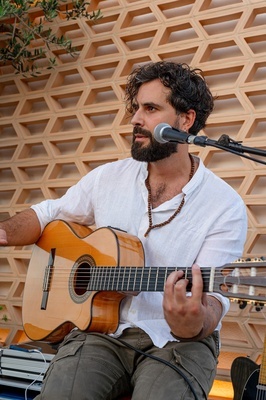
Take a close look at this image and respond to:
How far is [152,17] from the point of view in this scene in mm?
3480

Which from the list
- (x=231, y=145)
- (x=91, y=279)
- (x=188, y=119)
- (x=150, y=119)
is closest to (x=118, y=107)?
(x=188, y=119)

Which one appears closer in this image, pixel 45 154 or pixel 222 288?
pixel 222 288

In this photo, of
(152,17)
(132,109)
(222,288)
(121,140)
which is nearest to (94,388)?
(222,288)

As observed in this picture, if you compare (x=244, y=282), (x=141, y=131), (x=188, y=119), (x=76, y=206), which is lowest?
(x=244, y=282)

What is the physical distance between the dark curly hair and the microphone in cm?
64

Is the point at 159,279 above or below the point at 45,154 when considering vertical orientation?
below

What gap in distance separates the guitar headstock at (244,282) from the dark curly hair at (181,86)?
746 mm

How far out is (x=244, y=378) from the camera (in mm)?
2404

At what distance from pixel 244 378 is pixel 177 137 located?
4.49ft

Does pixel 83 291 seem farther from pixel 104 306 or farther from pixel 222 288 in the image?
pixel 222 288

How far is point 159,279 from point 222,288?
21 cm

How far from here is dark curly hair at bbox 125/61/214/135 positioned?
2059 mm

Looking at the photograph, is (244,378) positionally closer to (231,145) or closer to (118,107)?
(231,145)

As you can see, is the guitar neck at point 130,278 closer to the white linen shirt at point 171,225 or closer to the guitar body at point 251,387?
the white linen shirt at point 171,225
